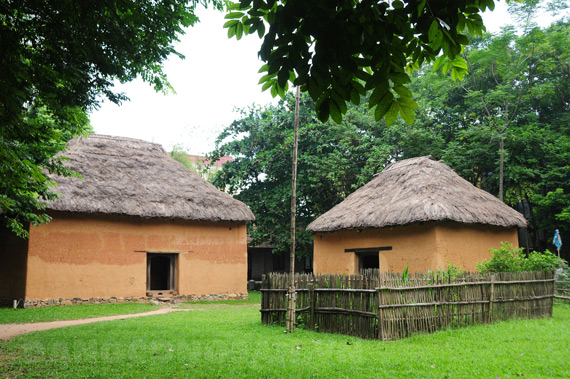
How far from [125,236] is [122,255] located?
1.91ft

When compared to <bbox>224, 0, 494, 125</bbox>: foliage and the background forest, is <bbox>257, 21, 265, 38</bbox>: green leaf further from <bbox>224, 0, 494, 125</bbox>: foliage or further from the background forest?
the background forest

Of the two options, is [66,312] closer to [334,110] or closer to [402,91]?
[334,110]

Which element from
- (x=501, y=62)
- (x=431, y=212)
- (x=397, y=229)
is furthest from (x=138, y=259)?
(x=501, y=62)

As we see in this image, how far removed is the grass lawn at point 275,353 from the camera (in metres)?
5.56

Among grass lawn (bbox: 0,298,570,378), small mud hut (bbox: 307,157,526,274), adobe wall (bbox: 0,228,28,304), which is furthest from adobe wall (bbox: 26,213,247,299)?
grass lawn (bbox: 0,298,570,378)

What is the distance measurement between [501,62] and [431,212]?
335 inches

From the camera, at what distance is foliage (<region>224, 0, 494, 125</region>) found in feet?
8.79

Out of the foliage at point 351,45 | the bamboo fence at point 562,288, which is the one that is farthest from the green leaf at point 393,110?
the bamboo fence at point 562,288

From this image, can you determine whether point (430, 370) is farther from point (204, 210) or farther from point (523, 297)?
point (204, 210)

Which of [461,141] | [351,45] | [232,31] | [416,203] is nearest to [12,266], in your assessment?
[416,203]

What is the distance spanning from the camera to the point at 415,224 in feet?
42.1

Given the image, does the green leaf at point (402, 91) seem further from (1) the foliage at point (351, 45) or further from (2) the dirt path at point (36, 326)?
(2) the dirt path at point (36, 326)

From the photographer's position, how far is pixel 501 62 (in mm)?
17438

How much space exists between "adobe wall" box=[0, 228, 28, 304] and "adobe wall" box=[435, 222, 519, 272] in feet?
36.8
